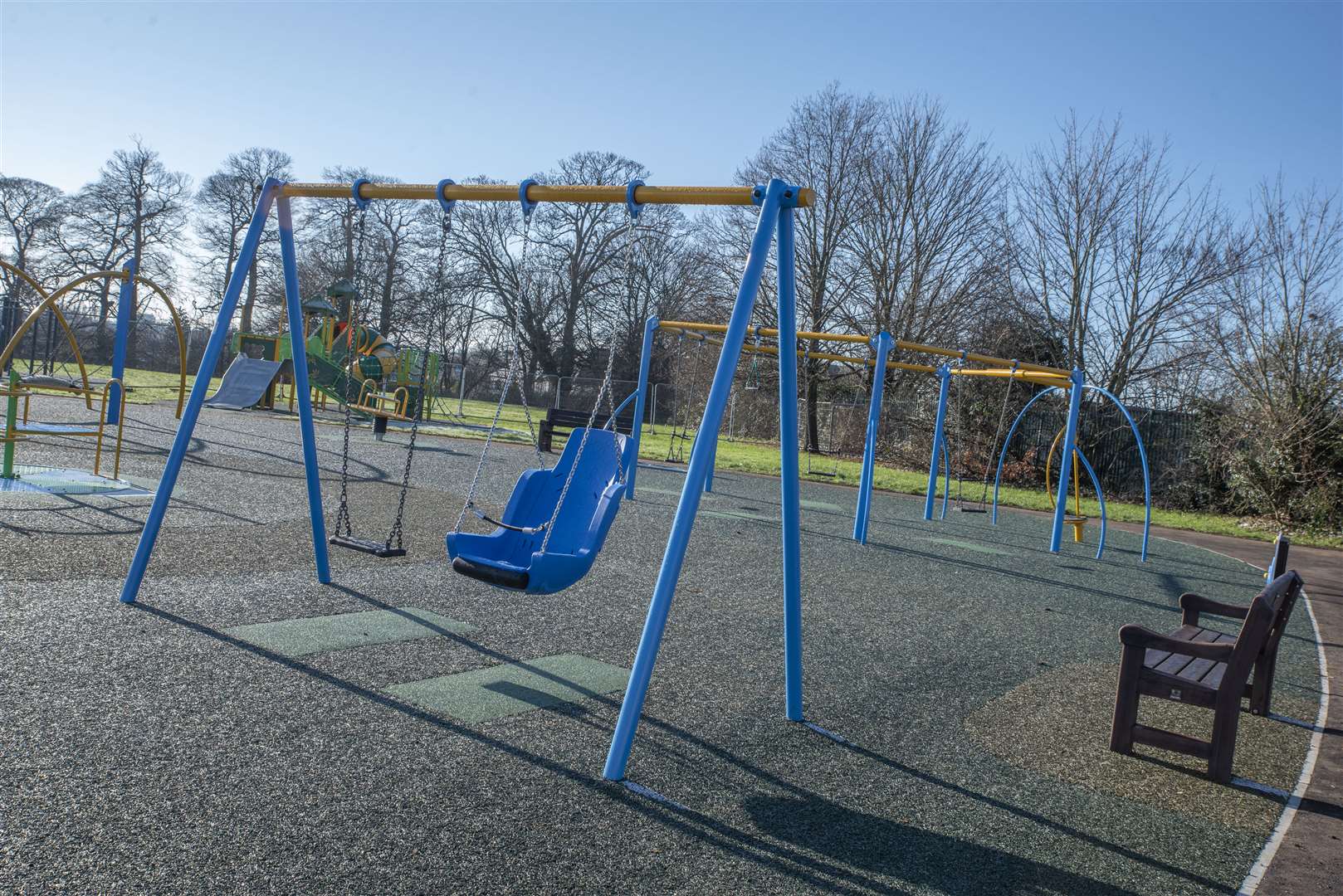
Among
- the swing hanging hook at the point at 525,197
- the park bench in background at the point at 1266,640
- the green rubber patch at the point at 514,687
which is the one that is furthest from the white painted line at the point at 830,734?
the swing hanging hook at the point at 525,197

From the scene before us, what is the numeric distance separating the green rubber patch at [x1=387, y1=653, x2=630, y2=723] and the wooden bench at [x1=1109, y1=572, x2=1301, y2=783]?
92.7 inches

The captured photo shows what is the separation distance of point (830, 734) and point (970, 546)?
296 inches

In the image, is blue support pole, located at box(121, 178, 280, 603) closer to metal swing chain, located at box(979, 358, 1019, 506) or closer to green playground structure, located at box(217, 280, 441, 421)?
metal swing chain, located at box(979, 358, 1019, 506)

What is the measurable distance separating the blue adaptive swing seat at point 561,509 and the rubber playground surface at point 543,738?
54cm

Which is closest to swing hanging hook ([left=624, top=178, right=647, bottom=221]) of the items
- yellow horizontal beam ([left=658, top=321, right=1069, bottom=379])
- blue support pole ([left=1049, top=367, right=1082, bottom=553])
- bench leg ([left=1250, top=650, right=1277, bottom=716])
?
bench leg ([left=1250, top=650, right=1277, bottom=716])

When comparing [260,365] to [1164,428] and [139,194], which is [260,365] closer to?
[1164,428]

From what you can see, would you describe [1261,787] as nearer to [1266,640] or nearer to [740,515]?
[1266,640]

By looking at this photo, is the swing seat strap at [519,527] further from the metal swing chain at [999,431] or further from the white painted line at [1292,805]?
the metal swing chain at [999,431]

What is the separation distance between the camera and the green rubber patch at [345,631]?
183 inches

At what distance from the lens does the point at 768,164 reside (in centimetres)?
3011

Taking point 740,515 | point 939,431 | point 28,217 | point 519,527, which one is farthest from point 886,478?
point 28,217

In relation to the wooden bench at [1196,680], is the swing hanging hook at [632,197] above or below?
above

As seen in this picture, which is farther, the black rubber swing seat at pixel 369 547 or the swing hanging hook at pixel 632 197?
the black rubber swing seat at pixel 369 547

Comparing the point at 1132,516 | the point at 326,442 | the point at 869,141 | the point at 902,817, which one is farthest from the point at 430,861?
the point at 869,141
